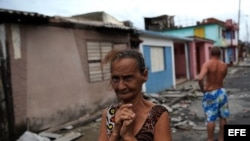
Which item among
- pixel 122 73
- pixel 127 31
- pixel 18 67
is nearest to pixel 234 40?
pixel 127 31

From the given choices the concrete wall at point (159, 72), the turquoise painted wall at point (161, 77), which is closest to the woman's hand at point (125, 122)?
the concrete wall at point (159, 72)

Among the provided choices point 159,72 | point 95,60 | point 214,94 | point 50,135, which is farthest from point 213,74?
point 159,72

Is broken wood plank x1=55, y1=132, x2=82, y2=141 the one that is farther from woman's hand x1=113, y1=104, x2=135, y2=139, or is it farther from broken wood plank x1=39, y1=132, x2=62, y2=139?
woman's hand x1=113, y1=104, x2=135, y2=139

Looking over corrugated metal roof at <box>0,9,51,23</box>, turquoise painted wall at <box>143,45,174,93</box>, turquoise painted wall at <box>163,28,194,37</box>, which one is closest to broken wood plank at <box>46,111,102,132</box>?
corrugated metal roof at <box>0,9,51,23</box>

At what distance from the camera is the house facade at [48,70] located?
660 centimetres

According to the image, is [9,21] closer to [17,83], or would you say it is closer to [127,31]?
[17,83]

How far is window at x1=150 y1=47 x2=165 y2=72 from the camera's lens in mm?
14898

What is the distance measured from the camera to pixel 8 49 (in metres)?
6.57

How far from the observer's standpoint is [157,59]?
51.1ft

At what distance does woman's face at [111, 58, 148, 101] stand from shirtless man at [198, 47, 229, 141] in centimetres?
384

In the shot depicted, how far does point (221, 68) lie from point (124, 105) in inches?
170

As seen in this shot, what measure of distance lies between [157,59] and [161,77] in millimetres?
953

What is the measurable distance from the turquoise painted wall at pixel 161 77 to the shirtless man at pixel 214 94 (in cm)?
797

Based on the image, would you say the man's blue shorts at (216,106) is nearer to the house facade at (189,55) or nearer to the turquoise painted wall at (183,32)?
the house facade at (189,55)
